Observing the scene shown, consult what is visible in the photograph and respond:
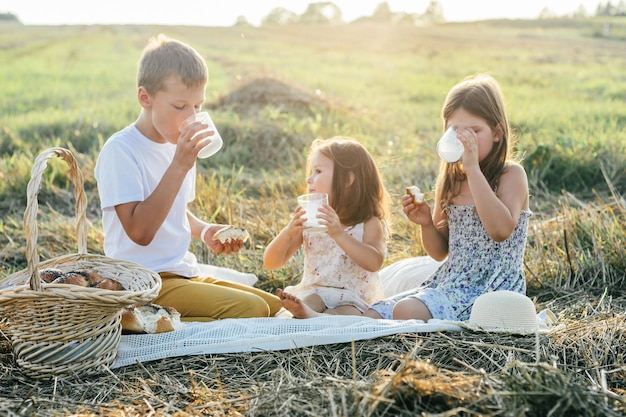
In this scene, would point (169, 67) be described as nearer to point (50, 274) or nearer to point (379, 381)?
point (50, 274)

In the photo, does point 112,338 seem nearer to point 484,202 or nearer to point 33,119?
point 484,202

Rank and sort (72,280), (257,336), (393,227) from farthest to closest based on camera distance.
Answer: (393,227) < (257,336) < (72,280)

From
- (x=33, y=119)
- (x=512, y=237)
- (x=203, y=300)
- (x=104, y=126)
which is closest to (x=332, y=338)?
(x=203, y=300)

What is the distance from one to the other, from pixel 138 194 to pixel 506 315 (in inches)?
64.9

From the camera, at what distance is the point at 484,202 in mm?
3014

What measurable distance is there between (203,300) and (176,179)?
2.09 feet

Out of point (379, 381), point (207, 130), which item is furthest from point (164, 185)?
point (379, 381)

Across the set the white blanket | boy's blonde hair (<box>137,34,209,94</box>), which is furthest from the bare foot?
boy's blonde hair (<box>137,34,209,94</box>)

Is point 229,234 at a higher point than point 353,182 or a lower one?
lower

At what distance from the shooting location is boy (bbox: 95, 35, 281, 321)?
9.85ft

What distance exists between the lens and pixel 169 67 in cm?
309

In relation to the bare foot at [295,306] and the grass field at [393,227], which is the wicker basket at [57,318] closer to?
the grass field at [393,227]

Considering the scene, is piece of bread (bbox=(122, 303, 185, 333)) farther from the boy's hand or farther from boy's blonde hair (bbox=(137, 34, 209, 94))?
boy's blonde hair (bbox=(137, 34, 209, 94))

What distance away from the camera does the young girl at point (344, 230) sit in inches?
133
